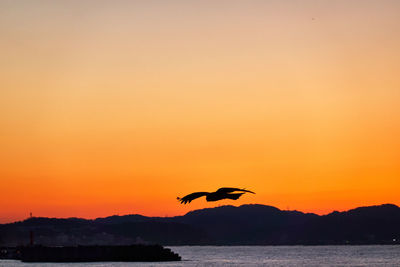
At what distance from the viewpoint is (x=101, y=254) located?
7441 inches

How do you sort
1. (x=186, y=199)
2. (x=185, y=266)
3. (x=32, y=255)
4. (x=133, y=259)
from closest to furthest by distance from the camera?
(x=186, y=199) < (x=185, y=266) < (x=133, y=259) < (x=32, y=255)

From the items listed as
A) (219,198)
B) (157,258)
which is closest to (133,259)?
(157,258)

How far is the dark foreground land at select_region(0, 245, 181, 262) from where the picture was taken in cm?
18500

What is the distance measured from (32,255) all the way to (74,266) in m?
28.4

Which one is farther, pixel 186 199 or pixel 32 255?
pixel 32 255

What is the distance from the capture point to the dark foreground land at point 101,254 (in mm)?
185000

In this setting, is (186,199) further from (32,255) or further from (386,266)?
(32,255)

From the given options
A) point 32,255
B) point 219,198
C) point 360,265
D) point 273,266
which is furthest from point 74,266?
point 219,198

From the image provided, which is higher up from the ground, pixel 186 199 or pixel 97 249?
pixel 97 249

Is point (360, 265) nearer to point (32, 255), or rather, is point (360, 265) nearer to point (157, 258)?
point (157, 258)

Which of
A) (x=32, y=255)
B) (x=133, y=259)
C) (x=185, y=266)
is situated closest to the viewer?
(x=185, y=266)

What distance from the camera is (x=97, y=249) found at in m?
192

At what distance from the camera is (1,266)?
611 ft

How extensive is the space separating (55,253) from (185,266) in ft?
125
